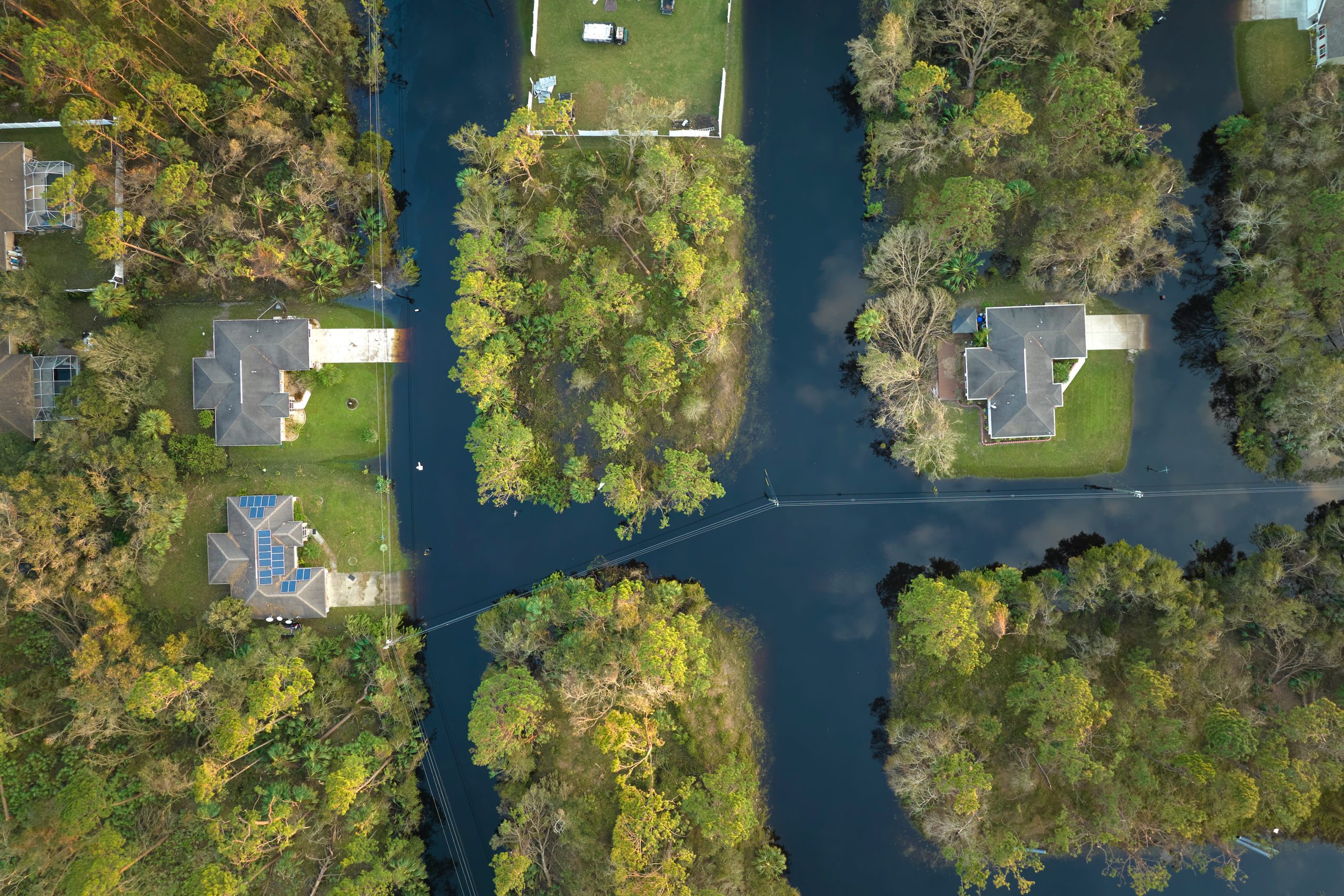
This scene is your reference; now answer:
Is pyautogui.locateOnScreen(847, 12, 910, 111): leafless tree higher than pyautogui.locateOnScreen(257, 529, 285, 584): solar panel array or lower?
higher

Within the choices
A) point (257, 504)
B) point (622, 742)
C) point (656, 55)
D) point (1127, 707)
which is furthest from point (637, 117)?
point (1127, 707)

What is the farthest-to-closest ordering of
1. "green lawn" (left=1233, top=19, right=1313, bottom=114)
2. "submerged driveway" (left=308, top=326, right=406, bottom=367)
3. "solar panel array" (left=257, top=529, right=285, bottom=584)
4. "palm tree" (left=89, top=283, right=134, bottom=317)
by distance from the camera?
"submerged driveway" (left=308, top=326, right=406, bottom=367)
"solar panel array" (left=257, top=529, right=285, bottom=584)
"green lawn" (left=1233, top=19, right=1313, bottom=114)
"palm tree" (left=89, top=283, right=134, bottom=317)

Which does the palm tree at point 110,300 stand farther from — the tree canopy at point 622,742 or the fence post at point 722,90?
the fence post at point 722,90

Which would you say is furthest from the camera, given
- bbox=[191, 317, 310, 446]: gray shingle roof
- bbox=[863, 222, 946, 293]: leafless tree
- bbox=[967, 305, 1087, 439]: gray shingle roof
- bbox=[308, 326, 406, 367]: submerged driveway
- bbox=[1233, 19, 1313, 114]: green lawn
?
bbox=[308, 326, 406, 367]: submerged driveway

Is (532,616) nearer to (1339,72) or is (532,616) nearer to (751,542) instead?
(751,542)

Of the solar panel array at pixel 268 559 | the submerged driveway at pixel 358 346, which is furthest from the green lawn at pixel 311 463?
the solar panel array at pixel 268 559

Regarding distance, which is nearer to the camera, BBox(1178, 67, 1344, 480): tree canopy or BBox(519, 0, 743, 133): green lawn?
BBox(1178, 67, 1344, 480): tree canopy

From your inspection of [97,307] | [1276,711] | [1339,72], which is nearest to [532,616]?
[97,307]

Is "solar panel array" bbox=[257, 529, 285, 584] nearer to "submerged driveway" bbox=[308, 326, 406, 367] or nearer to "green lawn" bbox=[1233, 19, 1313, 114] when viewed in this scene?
"submerged driveway" bbox=[308, 326, 406, 367]

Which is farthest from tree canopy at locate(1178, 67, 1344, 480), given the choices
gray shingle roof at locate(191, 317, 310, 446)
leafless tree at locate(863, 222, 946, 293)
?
gray shingle roof at locate(191, 317, 310, 446)
